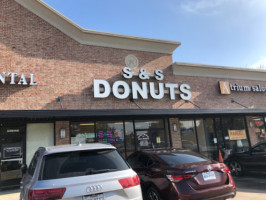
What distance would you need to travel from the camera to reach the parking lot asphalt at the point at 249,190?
6.21m

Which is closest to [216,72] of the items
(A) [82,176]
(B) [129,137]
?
(B) [129,137]

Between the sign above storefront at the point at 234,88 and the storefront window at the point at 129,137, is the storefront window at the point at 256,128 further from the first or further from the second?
the storefront window at the point at 129,137

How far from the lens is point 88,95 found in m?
11.0

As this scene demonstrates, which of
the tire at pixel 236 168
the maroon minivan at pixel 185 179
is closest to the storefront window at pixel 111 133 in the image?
the tire at pixel 236 168

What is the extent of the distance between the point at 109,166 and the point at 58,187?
90 cm

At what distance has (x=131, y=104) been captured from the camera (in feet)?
38.9

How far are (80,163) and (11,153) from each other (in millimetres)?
7431

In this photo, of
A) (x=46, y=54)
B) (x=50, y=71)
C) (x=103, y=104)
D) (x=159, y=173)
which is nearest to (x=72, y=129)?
(x=103, y=104)

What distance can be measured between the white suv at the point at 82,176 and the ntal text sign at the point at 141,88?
7433 mm

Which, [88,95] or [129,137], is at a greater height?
[88,95]

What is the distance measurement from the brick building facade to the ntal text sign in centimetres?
9

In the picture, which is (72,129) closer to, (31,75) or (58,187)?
(31,75)

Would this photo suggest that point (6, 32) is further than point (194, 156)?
Yes

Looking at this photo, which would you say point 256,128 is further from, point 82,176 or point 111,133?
point 82,176
